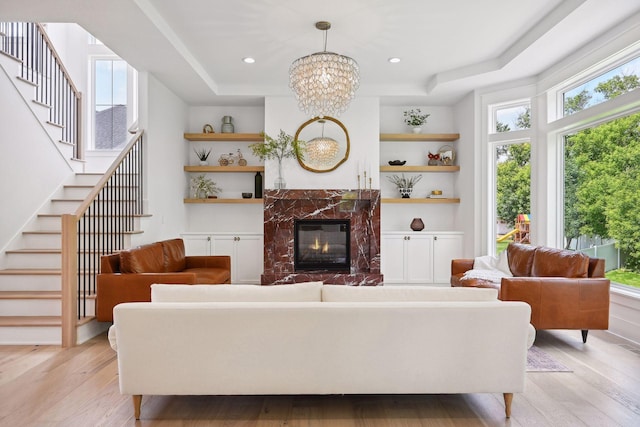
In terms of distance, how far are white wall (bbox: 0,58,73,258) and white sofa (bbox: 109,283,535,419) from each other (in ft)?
11.4

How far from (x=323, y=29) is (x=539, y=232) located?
3646mm

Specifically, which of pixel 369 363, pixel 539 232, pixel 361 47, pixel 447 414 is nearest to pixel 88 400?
pixel 369 363

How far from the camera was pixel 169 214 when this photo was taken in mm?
6250

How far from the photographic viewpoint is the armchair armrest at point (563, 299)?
375 cm

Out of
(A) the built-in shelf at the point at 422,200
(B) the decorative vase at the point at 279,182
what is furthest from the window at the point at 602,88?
(B) the decorative vase at the point at 279,182

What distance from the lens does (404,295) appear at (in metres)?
2.53

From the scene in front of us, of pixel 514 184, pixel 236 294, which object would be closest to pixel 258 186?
pixel 514 184

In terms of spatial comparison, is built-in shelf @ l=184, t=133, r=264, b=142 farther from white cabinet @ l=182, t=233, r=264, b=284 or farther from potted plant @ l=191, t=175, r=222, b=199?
white cabinet @ l=182, t=233, r=264, b=284

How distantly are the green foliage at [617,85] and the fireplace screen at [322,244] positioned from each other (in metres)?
3.62

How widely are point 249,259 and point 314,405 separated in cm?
430

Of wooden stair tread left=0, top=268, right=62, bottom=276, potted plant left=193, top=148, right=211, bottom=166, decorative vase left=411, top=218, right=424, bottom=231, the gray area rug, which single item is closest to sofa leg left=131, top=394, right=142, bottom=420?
wooden stair tread left=0, top=268, right=62, bottom=276

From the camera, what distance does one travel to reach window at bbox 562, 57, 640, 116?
420 centimetres

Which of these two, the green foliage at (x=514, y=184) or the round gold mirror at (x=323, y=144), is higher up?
the round gold mirror at (x=323, y=144)

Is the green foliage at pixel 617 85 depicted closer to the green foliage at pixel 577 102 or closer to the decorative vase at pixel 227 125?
the green foliage at pixel 577 102
